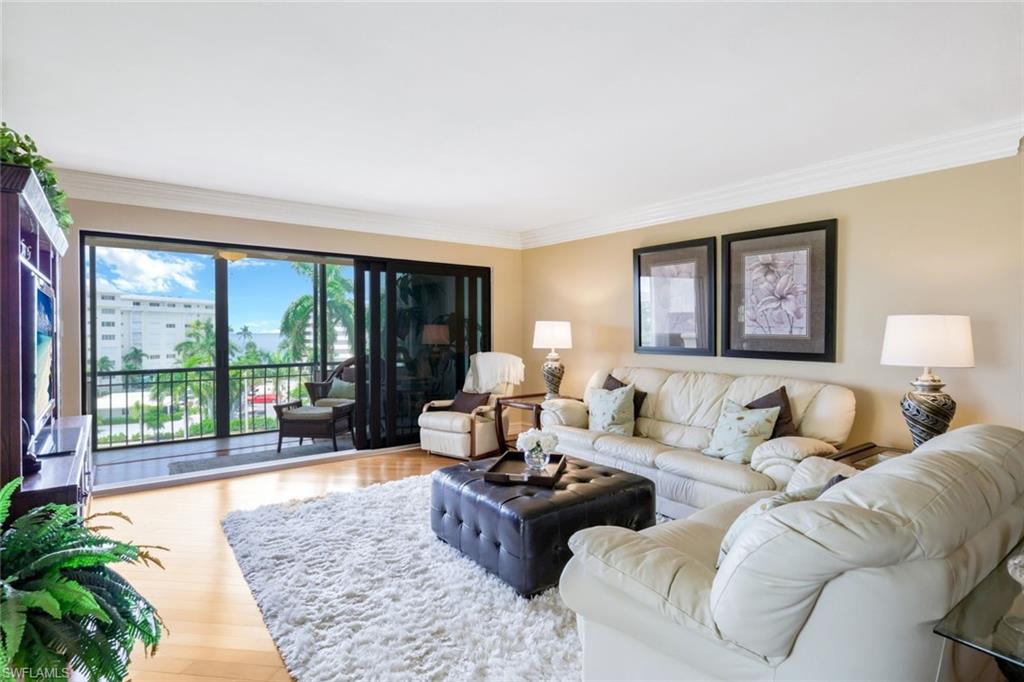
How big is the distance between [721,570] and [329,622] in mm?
1799

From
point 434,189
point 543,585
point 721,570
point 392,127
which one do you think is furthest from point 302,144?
point 721,570

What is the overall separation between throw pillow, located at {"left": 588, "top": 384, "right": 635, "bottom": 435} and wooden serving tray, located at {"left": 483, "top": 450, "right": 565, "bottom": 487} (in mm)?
1147

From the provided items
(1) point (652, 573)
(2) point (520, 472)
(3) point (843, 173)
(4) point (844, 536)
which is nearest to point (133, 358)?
(2) point (520, 472)

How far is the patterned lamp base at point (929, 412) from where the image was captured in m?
2.84

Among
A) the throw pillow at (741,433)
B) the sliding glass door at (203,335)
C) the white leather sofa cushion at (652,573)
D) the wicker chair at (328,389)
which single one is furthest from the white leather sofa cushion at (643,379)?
the sliding glass door at (203,335)

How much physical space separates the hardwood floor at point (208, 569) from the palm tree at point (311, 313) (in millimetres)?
2846

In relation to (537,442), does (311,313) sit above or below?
above

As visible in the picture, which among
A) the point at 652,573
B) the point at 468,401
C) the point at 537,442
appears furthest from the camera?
the point at 468,401

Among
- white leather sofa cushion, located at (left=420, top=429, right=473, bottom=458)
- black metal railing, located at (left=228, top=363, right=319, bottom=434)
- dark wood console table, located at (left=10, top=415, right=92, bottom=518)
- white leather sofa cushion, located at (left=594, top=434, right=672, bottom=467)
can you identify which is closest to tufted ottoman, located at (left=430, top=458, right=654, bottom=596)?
white leather sofa cushion, located at (left=594, top=434, right=672, bottom=467)

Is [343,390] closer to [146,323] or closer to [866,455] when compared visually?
[146,323]

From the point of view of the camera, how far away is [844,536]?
1.08 metres

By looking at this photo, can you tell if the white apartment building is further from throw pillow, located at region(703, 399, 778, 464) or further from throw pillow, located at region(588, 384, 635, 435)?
throw pillow, located at region(703, 399, 778, 464)

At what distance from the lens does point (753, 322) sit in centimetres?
414

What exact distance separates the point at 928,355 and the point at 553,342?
123 inches
